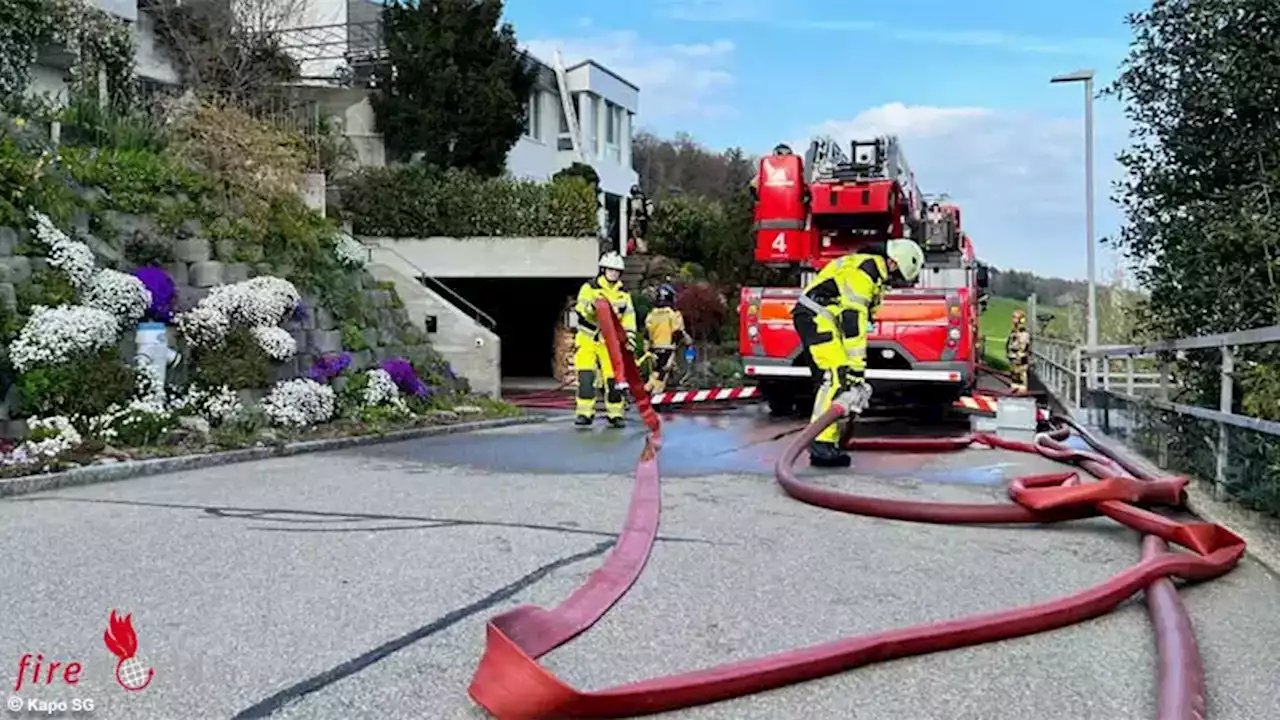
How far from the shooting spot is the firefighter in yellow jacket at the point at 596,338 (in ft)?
38.2

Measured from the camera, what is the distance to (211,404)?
10055 millimetres

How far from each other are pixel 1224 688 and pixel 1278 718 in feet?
0.86

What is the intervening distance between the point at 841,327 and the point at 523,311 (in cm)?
1754

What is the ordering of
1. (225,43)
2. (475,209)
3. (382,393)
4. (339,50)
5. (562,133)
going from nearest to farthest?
1. (382,393)
2. (475,209)
3. (225,43)
4. (339,50)
5. (562,133)

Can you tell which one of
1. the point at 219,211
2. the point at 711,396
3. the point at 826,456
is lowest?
the point at 826,456

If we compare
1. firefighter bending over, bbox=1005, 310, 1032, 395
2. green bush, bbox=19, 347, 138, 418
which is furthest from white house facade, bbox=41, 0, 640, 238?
firefighter bending over, bbox=1005, 310, 1032, 395

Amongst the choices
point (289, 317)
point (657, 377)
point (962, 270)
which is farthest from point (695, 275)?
point (289, 317)

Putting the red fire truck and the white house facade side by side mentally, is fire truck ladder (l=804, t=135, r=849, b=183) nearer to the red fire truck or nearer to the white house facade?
the red fire truck

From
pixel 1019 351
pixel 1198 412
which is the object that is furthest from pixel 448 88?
pixel 1198 412

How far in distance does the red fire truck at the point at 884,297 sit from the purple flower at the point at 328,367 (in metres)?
4.46

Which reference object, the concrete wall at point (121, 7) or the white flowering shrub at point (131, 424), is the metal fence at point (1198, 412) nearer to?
the white flowering shrub at point (131, 424)

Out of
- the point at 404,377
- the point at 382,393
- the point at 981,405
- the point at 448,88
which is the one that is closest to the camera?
the point at 382,393

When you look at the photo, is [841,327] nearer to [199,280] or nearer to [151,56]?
[199,280]

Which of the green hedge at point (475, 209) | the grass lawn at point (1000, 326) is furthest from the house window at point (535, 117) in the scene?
the grass lawn at point (1000, 326)
